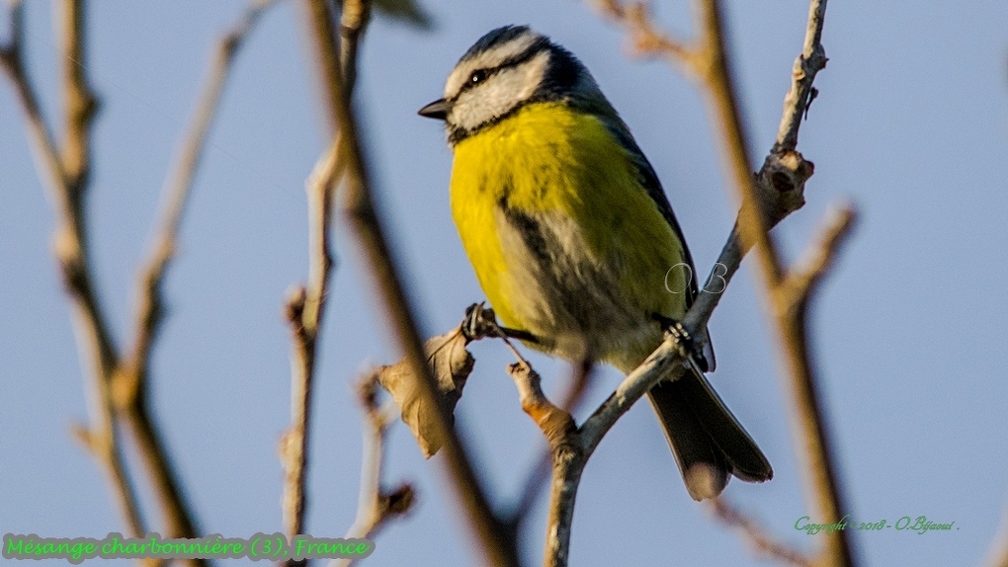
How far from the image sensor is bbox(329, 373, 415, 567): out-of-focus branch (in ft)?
5.76

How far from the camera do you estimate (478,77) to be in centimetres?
441

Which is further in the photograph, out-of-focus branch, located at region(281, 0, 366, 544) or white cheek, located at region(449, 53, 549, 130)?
white cheek, located at region(449, 53, 549, 130)

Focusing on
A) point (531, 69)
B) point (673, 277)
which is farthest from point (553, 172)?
point (531, 69)

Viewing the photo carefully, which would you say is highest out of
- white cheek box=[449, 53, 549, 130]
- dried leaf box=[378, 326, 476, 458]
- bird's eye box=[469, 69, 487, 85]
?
bird's eye box=[469, 69, 487, 85]

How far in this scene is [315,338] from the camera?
1.34m

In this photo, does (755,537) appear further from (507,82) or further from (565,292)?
(507,82)

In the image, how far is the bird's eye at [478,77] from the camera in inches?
172

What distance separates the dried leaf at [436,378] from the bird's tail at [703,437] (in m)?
1.51

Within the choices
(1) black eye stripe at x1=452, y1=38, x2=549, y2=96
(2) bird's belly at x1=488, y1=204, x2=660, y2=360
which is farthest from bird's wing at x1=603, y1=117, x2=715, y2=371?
(1) black eye stripe at x1=452, y1=38, x2=549, y2=96

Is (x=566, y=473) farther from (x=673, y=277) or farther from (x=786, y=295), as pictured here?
(x=673, y=277)

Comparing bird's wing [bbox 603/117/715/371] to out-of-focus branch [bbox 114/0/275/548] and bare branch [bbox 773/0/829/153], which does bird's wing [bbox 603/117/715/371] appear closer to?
bare branch [bbox 773/0/829/153]

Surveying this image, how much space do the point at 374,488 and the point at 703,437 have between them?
250cm

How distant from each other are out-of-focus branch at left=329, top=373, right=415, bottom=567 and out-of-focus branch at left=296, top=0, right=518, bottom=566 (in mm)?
834

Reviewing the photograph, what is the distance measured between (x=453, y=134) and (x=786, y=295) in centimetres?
329
